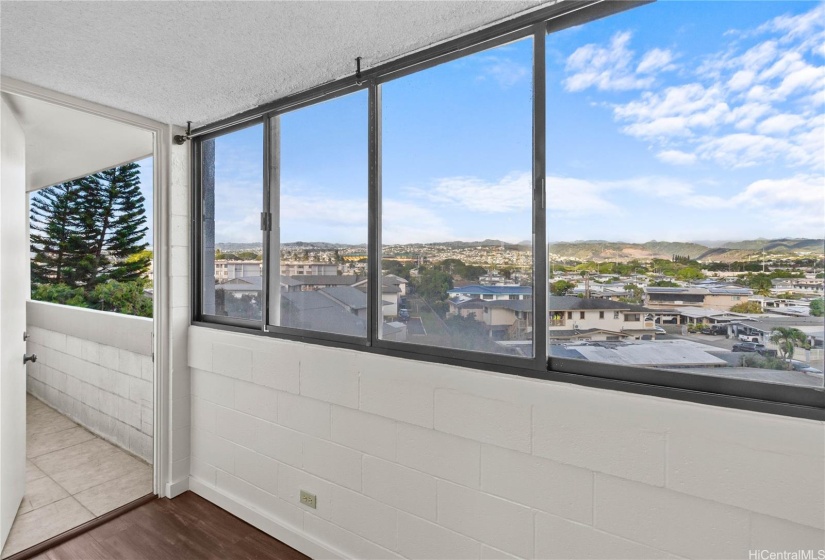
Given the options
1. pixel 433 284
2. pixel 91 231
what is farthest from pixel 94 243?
pixel 433 284

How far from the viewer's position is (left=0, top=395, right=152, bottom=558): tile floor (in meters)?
2.30

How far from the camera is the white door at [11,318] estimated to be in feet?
6.76

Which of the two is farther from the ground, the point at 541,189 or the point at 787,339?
the point at 541,189

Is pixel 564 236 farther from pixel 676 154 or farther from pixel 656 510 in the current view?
pixel 656 510

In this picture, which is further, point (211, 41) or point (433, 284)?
point (433, 284)

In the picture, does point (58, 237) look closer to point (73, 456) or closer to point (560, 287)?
point (73, 456)

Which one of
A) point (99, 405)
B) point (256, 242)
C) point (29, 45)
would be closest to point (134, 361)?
point (99, 405)

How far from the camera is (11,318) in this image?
2.19m

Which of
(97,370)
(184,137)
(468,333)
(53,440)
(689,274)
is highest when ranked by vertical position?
(184,137)

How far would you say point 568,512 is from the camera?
139 cm

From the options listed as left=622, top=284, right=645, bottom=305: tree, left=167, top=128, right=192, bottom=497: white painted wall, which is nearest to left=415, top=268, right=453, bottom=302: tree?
left=622, top=284, right=645, bottom=305: tree

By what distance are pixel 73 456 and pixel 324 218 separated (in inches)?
109

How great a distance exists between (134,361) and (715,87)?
361 centimetres

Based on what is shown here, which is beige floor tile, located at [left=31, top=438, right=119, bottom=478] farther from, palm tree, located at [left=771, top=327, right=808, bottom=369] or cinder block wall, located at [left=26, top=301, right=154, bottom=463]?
palm tree, located at [left=771, top=327, right=808, bottom=369]
